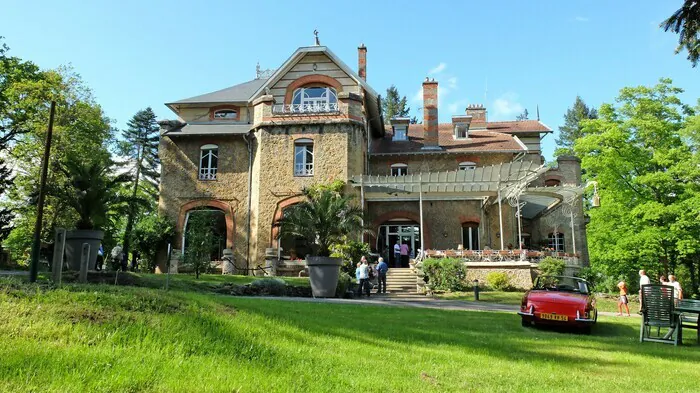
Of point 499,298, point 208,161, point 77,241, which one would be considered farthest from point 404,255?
point 77,241

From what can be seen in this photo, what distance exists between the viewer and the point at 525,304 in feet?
33.3

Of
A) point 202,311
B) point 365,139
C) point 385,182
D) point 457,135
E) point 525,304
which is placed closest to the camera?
point 202,311

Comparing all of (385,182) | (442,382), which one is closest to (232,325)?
(442,382)

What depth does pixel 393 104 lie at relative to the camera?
60.8 meters

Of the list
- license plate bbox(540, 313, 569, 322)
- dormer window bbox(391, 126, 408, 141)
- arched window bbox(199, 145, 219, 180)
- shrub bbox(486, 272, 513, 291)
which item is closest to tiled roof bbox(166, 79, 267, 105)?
arched window bbox(199, 145, 219, 180)

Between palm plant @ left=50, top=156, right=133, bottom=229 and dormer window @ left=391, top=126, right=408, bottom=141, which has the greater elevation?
dormer window @ left=391, top=126, right=408, bottom=141

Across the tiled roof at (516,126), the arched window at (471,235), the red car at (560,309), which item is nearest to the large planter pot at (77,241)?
the red car at (560,309)

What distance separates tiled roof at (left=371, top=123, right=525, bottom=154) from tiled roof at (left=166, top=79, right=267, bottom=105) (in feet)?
25.1

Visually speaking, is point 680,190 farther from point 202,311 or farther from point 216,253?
point 202,311

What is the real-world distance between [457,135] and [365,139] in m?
6.32

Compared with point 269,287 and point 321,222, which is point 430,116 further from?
point 269,287

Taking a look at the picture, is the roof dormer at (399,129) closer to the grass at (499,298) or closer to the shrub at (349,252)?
the shrub at (349,252)

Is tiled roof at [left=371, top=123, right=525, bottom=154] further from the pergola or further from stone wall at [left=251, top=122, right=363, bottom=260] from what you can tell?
stone wall at [left=251, top=122, right=363, bottom=260]

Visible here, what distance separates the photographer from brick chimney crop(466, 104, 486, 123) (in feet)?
108
